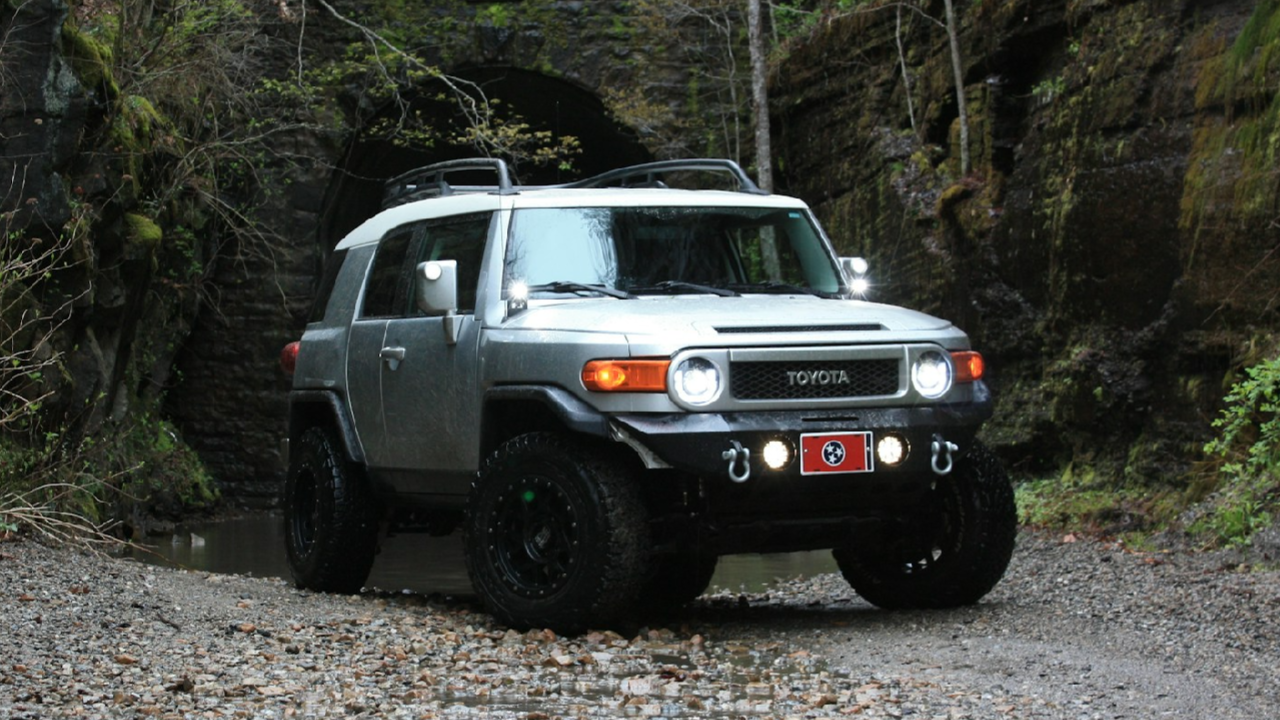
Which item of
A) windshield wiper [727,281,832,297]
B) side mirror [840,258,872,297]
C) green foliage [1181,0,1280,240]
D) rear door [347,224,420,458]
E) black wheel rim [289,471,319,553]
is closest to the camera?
windshield wiper [727,281,832,297]

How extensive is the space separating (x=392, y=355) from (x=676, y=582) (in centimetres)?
188

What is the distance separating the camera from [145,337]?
18.8 m

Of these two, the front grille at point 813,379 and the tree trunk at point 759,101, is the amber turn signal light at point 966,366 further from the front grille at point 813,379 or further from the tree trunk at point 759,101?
the tree trunk at point 759,101

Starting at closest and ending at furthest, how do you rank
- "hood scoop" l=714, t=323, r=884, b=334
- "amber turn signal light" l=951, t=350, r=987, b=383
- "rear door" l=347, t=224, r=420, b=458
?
"hood scoop" l=714, t=323, r=884, b=334 → "amber turn signal light" l=951, t=350, r=987, b=383 → "rear door" l=347, t=224, r=420, b=458

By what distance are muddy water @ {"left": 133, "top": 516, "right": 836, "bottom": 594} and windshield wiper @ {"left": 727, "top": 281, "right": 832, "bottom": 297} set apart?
3.02m

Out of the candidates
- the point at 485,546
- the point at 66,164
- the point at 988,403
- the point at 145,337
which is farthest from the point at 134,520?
the point at 988,403

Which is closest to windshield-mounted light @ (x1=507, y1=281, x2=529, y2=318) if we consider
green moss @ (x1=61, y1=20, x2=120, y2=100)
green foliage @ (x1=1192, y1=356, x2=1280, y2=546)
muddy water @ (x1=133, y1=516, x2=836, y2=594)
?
muddy water @ (x1=133, y1=516, x2=836, y2=594)

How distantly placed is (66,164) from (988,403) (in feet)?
26.6

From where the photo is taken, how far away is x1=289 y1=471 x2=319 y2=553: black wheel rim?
28.9 feet

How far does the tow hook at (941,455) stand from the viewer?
6.73 meters

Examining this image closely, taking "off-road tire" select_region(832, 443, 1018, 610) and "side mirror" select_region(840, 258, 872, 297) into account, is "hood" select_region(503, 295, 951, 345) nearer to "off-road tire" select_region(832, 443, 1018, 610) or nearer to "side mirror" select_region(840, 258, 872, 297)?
"side mirror" select_region(840, 258, 872, 297)

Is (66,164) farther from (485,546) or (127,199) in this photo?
(485,546)

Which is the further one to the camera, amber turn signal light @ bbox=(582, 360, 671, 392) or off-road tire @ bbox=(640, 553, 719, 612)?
off-road tire @ bbox=(640, 553, 719, 612)

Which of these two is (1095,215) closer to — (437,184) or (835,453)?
(437,184)
